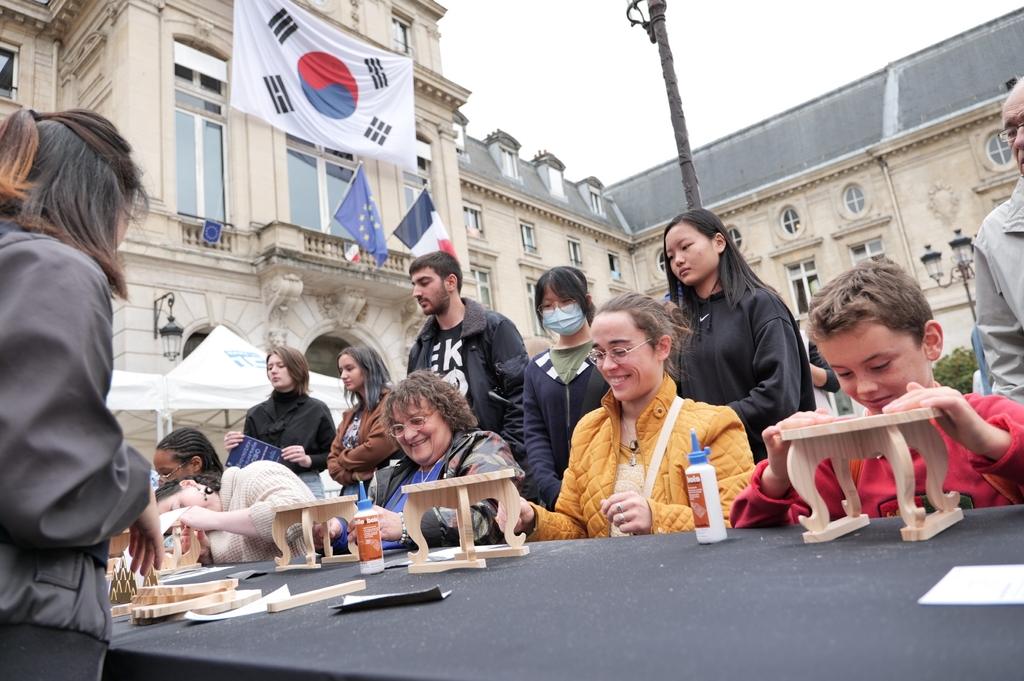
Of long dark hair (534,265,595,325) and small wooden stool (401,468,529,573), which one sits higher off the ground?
long dark hair (534,265,595,325)

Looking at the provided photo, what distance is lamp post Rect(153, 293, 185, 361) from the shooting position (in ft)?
31.2

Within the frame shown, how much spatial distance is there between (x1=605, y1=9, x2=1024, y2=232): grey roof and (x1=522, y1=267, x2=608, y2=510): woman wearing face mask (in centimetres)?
2237

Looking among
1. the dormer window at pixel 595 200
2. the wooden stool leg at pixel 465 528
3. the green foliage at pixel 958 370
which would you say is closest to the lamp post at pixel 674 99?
the wooden stool leg at pixel 465 528

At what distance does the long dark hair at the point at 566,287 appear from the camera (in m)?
3.51

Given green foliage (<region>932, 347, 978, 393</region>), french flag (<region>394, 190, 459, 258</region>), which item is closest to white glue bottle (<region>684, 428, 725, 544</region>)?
french flag (<region>394, 190, 459, 258</region>)

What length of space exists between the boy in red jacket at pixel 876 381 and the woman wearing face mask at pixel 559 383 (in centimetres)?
129

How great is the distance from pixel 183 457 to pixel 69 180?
8.68ft

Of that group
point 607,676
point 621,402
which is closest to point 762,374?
point 621,402

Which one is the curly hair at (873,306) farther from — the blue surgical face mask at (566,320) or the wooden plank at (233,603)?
the blue surgical face mask at (566,320)

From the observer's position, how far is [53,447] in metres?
1.03

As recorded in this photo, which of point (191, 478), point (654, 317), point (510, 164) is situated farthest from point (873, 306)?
point (510, 164)

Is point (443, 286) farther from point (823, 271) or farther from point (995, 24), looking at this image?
point (995, 24)

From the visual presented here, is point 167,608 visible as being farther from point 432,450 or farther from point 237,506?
point 237,506

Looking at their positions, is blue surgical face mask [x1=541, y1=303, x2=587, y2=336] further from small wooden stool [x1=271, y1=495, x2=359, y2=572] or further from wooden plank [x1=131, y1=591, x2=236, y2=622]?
wooden plank [x1=131, y1=591, x2=236, y2=622]
